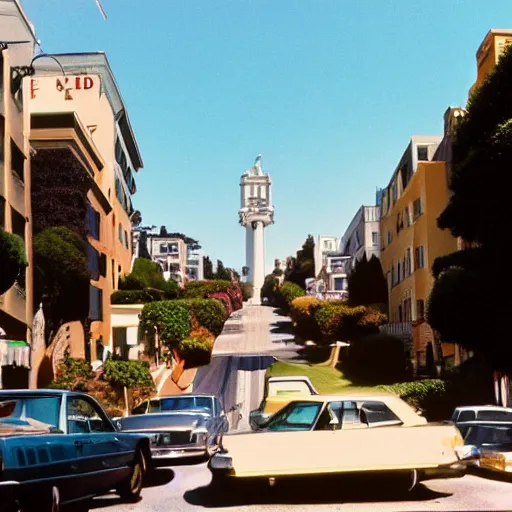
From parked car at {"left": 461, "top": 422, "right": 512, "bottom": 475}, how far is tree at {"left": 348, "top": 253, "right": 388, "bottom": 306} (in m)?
38.9

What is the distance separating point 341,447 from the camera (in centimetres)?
1043

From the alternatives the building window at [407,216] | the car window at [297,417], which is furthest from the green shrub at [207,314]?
the car window at [297,417]

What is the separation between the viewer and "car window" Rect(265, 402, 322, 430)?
10758mm

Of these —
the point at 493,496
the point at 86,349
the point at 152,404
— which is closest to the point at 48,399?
the point at 493,496

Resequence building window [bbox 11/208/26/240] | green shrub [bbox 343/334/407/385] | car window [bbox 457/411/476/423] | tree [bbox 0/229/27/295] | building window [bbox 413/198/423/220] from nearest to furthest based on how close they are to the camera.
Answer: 1. car window [bbox 457/411/476/423]
2. tree [bbox 0/229/27/295]
3. building window [bbox 11/208/26/240]
4. green shrub [bbox 343/334/407/385]
5. building window [bbox 413/198/423/220]

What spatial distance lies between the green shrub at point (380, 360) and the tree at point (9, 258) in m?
21.6

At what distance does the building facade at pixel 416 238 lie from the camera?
39906mm

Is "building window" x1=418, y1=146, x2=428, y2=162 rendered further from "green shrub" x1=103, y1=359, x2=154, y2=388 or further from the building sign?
"green shrub" x1=103, y1=359, x2=154, y2=388

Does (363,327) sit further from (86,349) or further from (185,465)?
(185,465)

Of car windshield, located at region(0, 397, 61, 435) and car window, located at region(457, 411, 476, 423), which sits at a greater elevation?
car windshield, located at region(0, 397, 61, 435)

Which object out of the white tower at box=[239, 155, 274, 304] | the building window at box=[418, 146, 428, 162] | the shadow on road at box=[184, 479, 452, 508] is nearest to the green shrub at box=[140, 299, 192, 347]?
the building window at box=[418, 146, 428, 162]

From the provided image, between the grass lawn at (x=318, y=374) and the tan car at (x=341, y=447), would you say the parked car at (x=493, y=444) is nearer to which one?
the tan car at (x=341, y=447)

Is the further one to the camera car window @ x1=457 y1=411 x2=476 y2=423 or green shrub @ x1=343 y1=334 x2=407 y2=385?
green shrub @ x1=343 y1=334 x2=407 y2=385

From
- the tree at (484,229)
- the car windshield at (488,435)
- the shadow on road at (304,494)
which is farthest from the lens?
the tree at (484,229)
